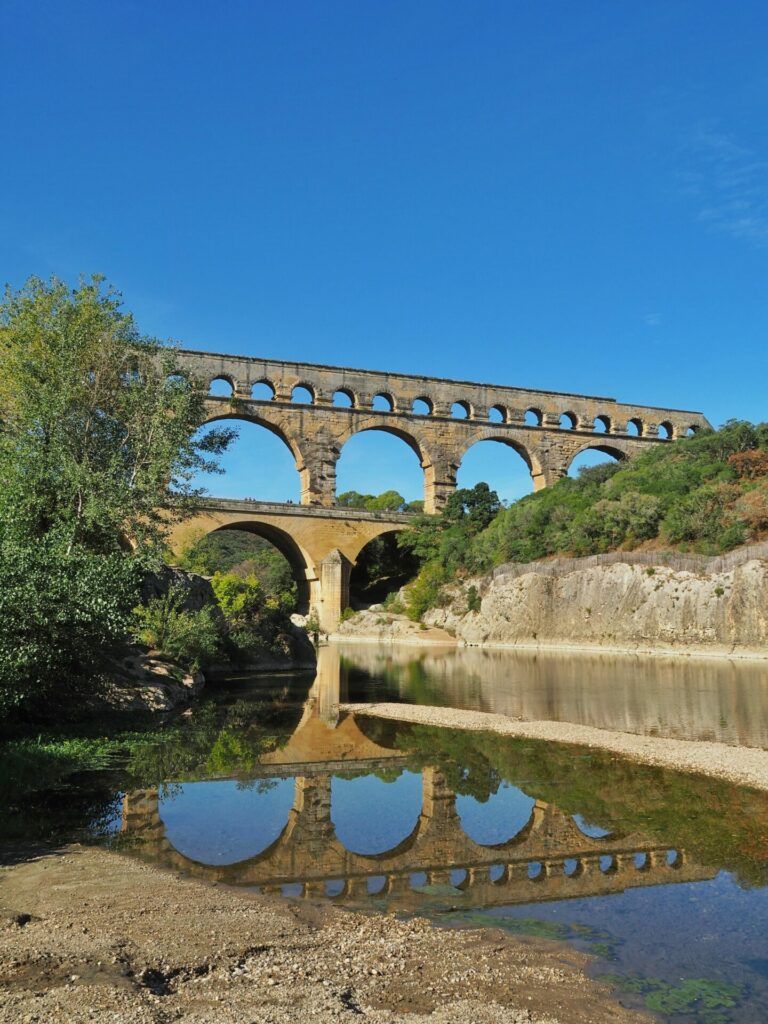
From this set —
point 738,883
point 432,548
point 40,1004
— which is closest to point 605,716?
point 738,883

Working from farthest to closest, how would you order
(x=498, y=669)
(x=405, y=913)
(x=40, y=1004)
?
(x=498, y=669) < (x=405, y=913) < (x=40, y=1004)

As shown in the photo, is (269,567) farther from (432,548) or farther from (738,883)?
(738,883)

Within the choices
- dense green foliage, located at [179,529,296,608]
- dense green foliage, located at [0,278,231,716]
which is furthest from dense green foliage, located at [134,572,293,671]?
dense green foliage, located at [179,529,296,608]

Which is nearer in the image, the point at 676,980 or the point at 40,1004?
the point at 40,1004

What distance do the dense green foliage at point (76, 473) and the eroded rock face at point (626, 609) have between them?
17833 millimetres

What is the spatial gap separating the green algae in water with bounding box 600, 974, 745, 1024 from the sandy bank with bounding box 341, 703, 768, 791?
4.88 m

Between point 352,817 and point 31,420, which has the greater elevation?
point 31,420

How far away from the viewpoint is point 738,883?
5.86 metres

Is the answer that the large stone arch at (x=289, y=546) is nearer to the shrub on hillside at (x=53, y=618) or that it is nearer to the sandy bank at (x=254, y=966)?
the shrub on hillside at (x=53, y=618)

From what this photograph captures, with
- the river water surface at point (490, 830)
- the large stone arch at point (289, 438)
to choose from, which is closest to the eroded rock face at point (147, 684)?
the river water surface at point (490, 830)

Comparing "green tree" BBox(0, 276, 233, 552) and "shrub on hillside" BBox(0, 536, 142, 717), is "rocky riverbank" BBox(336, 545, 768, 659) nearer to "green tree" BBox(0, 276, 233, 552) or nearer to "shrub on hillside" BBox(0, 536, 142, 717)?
"green tree" BBox(0, 276, 233, 552)

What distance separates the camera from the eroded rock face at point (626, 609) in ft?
86.3

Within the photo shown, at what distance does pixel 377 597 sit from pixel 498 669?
26664mm

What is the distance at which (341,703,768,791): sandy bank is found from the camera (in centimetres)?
941
